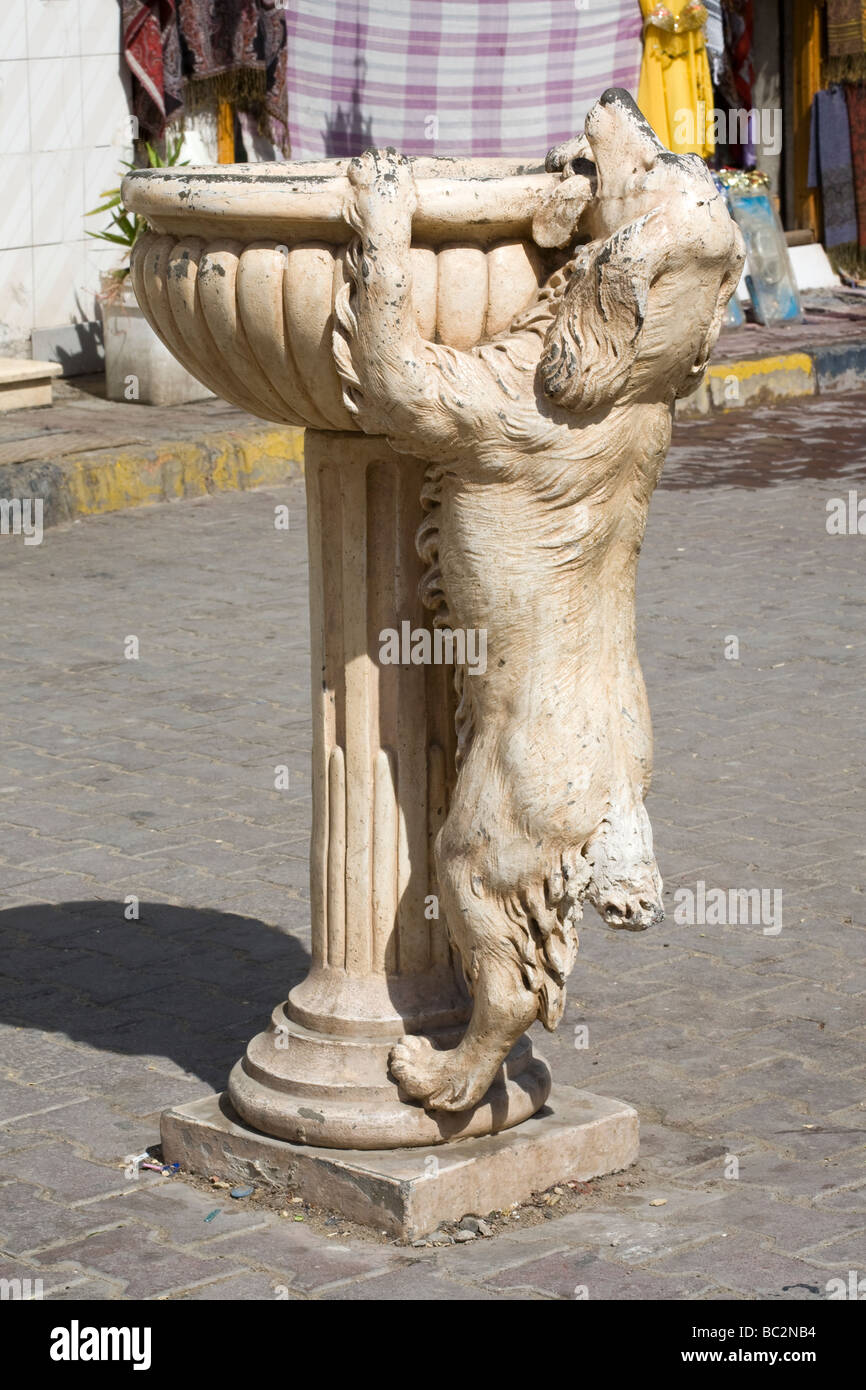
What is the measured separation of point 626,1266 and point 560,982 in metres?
0.49

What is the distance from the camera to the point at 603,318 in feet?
10.7

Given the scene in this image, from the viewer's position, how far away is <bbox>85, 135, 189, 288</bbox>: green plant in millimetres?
10834

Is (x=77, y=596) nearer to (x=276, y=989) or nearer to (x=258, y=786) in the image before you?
(x=258, y=786)

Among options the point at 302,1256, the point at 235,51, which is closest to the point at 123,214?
the point at 235,51

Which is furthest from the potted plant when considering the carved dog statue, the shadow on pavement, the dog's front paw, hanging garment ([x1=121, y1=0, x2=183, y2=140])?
the dog's front paw

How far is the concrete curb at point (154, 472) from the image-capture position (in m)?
9.12

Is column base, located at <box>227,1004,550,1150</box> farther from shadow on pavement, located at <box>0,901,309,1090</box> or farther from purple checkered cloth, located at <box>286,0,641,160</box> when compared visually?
purple checkered cloth, located at <box>286,0,641,160</box>

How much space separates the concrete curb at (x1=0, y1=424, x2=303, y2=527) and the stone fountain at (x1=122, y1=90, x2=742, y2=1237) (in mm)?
5411

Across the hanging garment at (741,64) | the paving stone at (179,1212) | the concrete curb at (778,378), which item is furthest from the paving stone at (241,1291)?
the hanging garment at (741,64)

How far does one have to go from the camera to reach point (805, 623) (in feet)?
25.1

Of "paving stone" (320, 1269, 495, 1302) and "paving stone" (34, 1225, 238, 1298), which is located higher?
"paving stone" (34, 1225, 238, 1298)

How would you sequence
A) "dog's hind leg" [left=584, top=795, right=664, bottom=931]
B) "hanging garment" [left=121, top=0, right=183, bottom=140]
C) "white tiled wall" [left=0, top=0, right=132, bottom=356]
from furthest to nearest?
"hanging garment" [left=121, top=0, right=183, bottom=140] < "white tiled wall" [left=0, top=0, right=132, bottom=356] < "dog's hind leg" [left=584, top=795, right=664, bottom=931]

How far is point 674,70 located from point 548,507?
970cm

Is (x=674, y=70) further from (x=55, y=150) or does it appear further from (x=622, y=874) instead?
(x=622, y=874)
